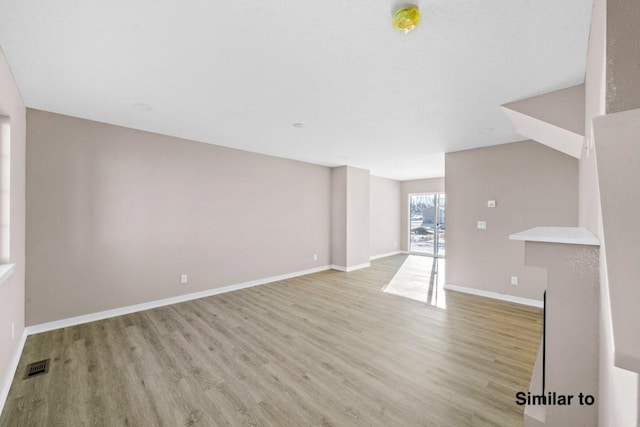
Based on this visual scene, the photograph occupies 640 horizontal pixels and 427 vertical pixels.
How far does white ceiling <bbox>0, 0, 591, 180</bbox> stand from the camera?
1.47m

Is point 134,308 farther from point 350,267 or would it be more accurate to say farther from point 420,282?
point 420,282

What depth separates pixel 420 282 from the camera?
4973 millimetres

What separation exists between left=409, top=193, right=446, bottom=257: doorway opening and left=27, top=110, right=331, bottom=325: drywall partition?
4.99m

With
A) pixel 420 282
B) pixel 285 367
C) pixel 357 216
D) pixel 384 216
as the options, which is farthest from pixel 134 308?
pixel 384 216

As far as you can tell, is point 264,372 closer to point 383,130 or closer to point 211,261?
point 211,261

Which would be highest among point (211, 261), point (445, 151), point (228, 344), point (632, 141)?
point (445, 151)

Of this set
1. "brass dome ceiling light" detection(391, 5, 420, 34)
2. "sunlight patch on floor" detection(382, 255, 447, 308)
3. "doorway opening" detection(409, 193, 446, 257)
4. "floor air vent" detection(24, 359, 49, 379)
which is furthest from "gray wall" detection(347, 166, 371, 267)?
"floor air vent" detection(24, 359, 49, 379)

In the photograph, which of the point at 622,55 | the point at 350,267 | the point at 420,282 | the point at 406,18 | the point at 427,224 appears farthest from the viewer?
the point at 427,224

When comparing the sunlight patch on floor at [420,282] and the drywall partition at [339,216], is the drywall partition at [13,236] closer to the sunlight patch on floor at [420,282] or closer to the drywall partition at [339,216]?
the sunlight patch on floor at [420,282]

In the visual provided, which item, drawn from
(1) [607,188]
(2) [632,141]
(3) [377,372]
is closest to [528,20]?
(2) [632,141]

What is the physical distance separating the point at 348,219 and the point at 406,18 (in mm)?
4811

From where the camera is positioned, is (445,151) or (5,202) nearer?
(5,202)

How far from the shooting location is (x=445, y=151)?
4.57 m

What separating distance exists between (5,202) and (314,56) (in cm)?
284
